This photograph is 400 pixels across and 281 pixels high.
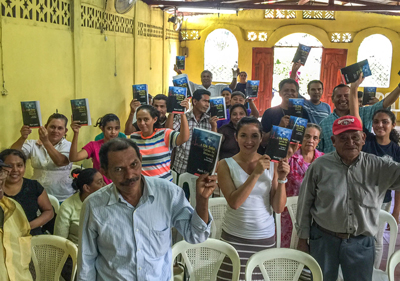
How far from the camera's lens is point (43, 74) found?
4281 millimetres

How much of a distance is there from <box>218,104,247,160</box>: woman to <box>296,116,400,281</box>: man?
1.66m

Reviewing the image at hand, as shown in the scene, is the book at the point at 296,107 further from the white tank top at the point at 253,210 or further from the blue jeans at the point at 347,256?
the blue jeans at the point at 347,256

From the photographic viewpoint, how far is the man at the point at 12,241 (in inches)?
80.4

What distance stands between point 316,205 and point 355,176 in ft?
0.99

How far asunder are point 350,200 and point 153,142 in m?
1.61

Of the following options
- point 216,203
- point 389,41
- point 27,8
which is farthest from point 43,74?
point 389,41

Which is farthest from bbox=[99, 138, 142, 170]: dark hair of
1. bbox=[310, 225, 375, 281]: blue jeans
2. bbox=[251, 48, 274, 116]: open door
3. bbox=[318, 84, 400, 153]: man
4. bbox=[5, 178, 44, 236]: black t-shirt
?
bbox=[251, 48, 274, 116]: open door

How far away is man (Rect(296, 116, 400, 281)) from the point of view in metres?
2.30

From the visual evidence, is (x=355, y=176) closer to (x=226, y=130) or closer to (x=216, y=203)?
(x=216, y=203)

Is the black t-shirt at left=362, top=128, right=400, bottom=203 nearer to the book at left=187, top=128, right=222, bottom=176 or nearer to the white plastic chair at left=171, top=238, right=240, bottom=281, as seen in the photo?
the white plastic chair at left=171, top=238, right=240, bottom=281

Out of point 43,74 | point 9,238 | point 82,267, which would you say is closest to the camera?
point 82,267

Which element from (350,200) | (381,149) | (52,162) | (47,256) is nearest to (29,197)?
(47,256)

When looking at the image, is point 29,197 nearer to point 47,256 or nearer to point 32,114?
point 47,256

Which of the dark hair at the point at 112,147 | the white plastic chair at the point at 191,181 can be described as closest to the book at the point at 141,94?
the white plastic chair at the point at 191,181
